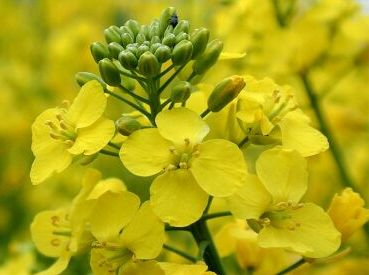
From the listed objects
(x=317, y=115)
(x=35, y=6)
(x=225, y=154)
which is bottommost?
(x=317, y=115)

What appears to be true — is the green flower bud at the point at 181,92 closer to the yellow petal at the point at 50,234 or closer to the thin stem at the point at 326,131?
the yellow petal at the point at 50,234

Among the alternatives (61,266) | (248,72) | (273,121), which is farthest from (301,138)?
(248,72)

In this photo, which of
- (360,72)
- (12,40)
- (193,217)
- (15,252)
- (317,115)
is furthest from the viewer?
(12,40)

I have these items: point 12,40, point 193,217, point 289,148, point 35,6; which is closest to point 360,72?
point 289,148

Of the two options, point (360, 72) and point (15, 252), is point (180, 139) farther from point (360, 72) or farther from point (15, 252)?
point (360, 72)

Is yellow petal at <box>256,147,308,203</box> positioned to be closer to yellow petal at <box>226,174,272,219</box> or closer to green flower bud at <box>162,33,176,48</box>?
yellow petal at <box>226,174,272,219</box>

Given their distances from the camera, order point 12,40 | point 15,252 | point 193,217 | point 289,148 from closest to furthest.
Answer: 1. point 193,217
2. point 289,148
3. point 15,252
4. point 12,40

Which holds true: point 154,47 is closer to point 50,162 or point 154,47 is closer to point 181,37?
point 181,37
